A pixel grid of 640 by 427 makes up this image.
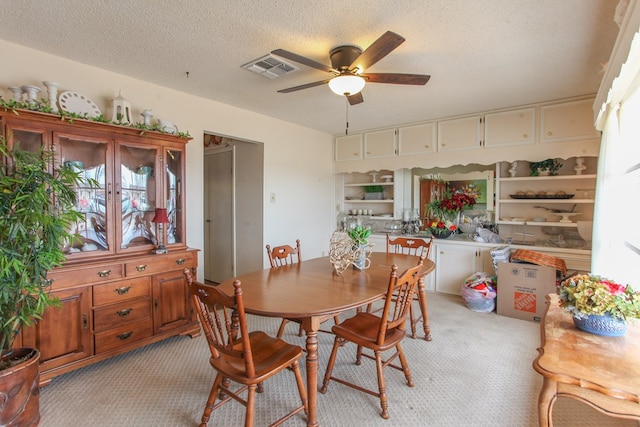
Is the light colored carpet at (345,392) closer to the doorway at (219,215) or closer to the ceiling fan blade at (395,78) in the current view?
the doorway at (219,215)

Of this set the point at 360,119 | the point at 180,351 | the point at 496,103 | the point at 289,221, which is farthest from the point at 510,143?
the point at 180,351

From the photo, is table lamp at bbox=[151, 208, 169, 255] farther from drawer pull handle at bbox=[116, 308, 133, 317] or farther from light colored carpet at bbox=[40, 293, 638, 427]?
light colored carpet at bbox=[40, 293, 638, 427]

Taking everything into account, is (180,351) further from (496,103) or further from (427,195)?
(496,103)

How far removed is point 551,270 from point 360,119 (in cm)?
285

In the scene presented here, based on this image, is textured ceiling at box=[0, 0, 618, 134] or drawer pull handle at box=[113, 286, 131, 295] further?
drawer pull handle at box=[113, 286, 131, 295]

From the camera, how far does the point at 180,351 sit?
273cm

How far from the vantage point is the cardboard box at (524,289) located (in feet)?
11.0

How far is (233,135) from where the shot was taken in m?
3.90

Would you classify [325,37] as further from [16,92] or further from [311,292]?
[16,92]

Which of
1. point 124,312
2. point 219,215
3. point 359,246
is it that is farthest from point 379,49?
point 219,215

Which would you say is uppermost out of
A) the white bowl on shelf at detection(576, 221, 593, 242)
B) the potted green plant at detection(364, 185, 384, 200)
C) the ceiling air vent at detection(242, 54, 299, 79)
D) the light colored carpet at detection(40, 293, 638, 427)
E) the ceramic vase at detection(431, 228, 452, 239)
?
the ceiling air vent at detection(242, 54, 299, 79)

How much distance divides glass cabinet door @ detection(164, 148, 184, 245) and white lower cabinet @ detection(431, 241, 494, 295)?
3.19 metres

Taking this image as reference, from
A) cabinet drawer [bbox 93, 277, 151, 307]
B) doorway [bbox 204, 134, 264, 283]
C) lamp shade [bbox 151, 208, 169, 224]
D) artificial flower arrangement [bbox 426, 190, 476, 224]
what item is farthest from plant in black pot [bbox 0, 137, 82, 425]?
artificial flower arrangement [bbox 426, 190, 476, 224]

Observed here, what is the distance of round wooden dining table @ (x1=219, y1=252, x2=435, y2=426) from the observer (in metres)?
1.67
